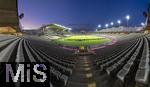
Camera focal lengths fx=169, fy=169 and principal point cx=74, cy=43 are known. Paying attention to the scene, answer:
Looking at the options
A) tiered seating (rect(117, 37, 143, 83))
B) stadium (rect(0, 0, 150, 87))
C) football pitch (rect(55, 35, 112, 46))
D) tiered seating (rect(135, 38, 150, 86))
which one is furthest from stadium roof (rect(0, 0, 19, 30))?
tiered seating (rect(135, 38, 150, 86))

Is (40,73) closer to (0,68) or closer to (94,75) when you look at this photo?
(0,68)

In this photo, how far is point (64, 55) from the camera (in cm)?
249

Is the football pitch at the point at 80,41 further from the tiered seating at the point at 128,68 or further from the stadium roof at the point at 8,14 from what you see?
the stadium roof at the point at 8,14

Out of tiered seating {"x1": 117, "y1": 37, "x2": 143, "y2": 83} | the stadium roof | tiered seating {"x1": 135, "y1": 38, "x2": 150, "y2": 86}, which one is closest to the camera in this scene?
tiered seating {"x1": 135, "y1": 38, "x2": 150, "y2": 86}

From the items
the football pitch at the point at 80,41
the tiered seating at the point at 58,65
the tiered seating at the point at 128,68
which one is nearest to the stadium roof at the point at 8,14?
the tiered seating at the point at 58,65

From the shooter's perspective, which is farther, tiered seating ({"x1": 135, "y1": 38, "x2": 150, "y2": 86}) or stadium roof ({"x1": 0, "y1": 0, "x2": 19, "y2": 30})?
stadium roof ({"x1": 0, "y1": 0, "x2": 19, "y2": 30})

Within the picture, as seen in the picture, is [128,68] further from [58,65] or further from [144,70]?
[58,65]

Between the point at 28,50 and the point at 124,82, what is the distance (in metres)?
1.44

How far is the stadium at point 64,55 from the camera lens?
220cm

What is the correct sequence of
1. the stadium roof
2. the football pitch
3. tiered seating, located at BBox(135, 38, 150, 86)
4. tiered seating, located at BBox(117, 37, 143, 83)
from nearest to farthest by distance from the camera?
tiered seating, located at BBox(135, 38, 150, 86) → tiered seating, located at BBox(117, 37, 143, 83) → the football pitch → the stadium roof

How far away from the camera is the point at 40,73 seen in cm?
230

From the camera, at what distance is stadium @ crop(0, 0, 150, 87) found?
7.20 feet

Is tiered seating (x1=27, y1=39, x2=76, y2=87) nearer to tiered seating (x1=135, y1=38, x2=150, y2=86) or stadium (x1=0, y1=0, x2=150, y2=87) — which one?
stadium (x1=0, y1=0, x2=150, y2=87)

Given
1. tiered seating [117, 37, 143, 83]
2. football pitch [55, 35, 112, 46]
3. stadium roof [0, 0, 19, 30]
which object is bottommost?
tiered seating [117, 37, 143, 83]
